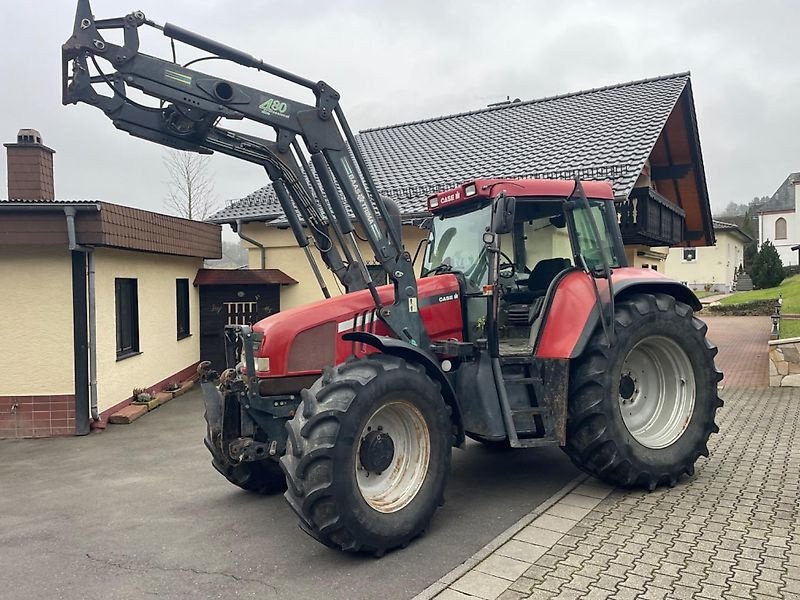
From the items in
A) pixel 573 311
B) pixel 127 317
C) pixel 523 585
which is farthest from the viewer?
pixel 127 317

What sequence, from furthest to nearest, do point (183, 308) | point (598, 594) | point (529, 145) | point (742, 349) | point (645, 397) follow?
point (742, 349) < point (529, 145) < point (183, 308) < point (645, 397) < point (598, 594)

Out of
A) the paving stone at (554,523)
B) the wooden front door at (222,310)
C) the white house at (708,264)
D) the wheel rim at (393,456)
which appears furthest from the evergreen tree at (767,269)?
the wheel rim at (393,456)

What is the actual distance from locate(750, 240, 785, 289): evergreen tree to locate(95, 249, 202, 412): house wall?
1328 inches

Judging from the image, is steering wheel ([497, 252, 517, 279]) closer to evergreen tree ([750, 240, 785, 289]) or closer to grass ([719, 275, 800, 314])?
grass ([719, 275, 800, 314])

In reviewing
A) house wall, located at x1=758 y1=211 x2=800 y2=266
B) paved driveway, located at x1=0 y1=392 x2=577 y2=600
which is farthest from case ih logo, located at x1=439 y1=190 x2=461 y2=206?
house wall, located at x1=758 y1=211 x2=800 y2=266

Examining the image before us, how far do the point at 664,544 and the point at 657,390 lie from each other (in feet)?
6.60

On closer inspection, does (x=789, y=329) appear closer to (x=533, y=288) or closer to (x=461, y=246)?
(x=533, y=288)

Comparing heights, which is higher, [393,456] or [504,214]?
[504,214]

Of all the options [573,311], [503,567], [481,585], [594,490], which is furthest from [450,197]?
[481,585]

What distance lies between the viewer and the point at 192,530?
4859mm

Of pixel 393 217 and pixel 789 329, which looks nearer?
pixel 393 217

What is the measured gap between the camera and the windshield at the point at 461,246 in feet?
18.0

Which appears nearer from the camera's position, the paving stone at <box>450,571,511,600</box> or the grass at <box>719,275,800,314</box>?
the paving stone at <box>450,571,511,600</box>

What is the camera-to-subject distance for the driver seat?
5797 millimetres
